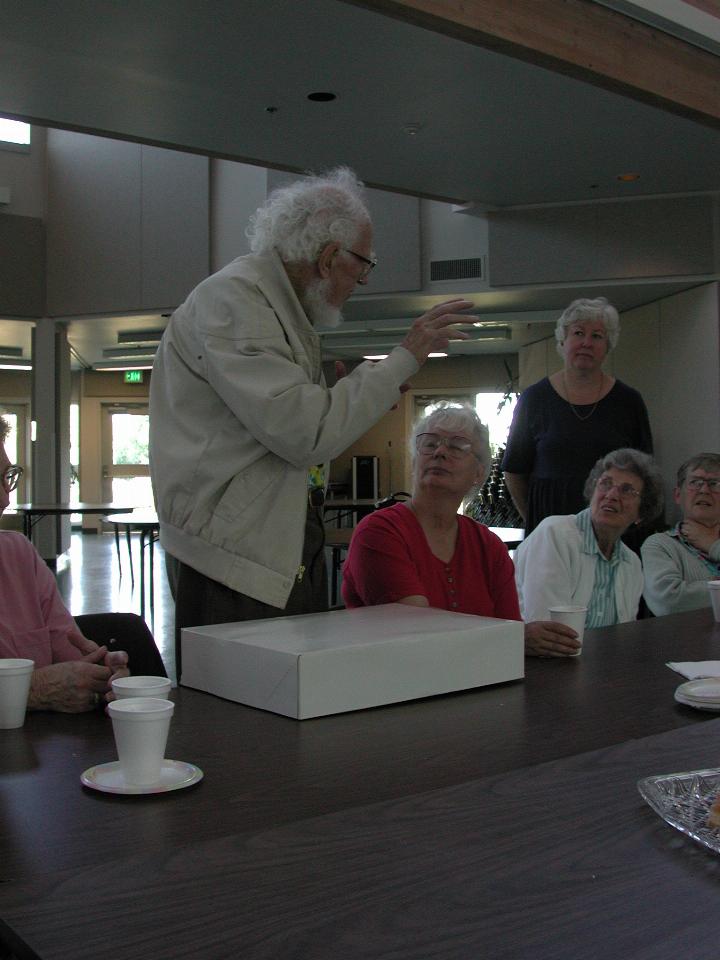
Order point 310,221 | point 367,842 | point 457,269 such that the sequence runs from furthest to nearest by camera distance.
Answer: point 457,269 < point 310,221 < point 367,842

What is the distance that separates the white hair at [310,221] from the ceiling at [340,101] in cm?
243

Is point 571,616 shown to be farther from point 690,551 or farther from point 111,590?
point 111,590

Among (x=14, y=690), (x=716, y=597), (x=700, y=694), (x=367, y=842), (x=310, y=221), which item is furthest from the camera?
(x=716, y=597)

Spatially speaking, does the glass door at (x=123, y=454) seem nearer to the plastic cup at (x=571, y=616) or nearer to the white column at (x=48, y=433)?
the white column at (x=48, y=433)

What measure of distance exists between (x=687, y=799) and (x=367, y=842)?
0.97ft

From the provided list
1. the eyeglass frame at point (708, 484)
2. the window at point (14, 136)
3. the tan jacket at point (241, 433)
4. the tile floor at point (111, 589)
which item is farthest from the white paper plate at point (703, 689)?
the window at point (14, 136)

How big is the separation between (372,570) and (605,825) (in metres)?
1.26

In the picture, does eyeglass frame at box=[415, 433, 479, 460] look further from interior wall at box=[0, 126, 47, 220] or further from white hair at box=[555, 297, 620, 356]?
interior wall at box=[0, 126, 47, 220]

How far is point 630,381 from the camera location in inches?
328

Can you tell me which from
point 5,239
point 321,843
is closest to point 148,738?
point 321,843

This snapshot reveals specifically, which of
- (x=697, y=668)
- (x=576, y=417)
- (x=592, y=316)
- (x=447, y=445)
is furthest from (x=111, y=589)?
(x=697, y=668)

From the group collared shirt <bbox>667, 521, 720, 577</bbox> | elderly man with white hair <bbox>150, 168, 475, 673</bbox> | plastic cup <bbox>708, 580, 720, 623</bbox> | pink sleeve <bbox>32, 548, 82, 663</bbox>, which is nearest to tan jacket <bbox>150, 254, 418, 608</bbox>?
elderly man with white hair <bbox>150, 168, 475, 673</bbox>

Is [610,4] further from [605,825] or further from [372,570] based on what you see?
[605,825]

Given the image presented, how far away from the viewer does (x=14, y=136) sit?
9227 millimetres
